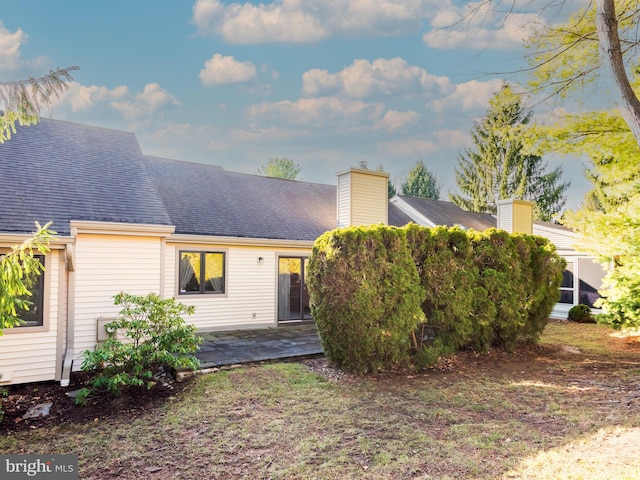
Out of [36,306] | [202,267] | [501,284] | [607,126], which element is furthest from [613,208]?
[36,306]

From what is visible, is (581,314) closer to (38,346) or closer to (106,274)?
(106,274)

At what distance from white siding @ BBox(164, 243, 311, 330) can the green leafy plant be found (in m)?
3.04

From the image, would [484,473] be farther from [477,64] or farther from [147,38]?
[147,38]

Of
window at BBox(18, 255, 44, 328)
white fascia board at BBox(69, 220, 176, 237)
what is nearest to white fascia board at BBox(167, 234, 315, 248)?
white fascia board at BBox(69, 220, 176, 237)

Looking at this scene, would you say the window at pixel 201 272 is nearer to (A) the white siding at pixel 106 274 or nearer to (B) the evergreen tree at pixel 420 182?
(A) the white siding at pixel 106 274

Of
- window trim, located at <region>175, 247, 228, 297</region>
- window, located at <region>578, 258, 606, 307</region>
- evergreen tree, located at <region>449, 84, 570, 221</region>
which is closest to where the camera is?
window trim, located at <region>175, 247, 228, 297</region>

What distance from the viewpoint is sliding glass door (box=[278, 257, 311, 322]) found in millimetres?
10867

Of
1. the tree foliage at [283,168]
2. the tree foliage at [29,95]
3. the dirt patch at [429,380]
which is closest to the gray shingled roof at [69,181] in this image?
the tree foliage at [29,95]

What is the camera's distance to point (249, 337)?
892 cm

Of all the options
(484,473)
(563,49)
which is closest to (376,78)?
(563,49)

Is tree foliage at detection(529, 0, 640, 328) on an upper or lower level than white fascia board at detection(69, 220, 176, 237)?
upper

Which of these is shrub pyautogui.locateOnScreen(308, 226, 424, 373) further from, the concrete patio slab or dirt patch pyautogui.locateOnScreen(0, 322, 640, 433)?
the concrete patio slab

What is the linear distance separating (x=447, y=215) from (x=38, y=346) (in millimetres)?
15597

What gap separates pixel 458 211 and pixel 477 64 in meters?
13.9
